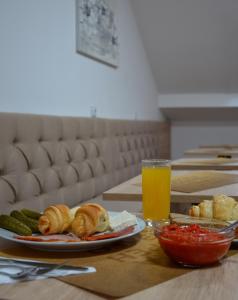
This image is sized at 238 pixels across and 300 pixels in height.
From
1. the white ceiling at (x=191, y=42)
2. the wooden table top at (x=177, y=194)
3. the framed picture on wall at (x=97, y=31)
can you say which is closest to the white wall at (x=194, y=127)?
the white ceiling at (x=191, y=42)

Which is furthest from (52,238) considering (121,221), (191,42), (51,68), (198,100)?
(198,100)

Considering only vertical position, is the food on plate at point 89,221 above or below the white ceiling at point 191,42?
below

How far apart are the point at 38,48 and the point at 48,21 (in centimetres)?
22

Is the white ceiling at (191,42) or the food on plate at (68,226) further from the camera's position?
the white ceiling at (191,42)

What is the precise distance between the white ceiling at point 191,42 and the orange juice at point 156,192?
3522 millimetres

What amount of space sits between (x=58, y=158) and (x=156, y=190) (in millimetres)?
1307

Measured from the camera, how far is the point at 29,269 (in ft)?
2.38

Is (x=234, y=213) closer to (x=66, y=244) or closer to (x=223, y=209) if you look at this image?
(x=223, y=209)

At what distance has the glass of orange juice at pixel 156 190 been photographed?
3.77ft

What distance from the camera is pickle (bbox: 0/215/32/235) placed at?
90 centimetres

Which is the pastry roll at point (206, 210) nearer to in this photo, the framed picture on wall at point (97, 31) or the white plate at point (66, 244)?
the white plate at point (66, 244)

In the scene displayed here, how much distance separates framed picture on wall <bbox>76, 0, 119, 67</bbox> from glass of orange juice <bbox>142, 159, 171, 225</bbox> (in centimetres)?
194

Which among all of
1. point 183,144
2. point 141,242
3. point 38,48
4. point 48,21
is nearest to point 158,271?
point 141,242

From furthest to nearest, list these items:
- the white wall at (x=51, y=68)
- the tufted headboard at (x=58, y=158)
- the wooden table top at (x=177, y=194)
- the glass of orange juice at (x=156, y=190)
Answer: the white wall at (x=51, y=68) < the tufted headboard at (x=58, y=158) < the wooden table top at (x=177, y=194) < the glass of orange juice at (x=156, y=190)
